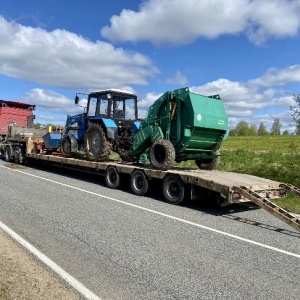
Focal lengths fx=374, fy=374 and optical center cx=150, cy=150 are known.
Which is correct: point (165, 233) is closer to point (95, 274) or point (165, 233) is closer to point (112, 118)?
point (95, 274)

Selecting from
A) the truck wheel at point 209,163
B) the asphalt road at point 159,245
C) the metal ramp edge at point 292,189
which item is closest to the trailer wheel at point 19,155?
the asphalt road at point 159,245

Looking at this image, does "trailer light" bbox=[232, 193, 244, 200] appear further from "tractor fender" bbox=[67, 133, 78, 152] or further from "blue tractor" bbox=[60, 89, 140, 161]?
"tractor fender" bbox=[67, 133, 78, 152]

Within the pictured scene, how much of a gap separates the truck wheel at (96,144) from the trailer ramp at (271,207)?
235 inches

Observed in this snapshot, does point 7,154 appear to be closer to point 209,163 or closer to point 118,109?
point 118,109

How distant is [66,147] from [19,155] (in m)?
5.52

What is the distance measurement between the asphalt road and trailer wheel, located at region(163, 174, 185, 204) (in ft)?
1.09

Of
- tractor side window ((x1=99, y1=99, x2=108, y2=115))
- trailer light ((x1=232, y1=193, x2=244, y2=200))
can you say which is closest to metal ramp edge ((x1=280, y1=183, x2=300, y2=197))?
trailer light ((x1=232, y1=193, x2=244, y2=200))

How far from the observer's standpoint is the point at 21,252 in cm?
544

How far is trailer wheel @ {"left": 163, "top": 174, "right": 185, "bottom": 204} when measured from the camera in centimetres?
930

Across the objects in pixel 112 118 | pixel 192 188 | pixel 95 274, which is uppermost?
pixel 112 118

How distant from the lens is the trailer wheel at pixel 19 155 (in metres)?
19.3

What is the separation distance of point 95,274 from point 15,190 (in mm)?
6976

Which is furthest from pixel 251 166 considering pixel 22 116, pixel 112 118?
pixel 22 116

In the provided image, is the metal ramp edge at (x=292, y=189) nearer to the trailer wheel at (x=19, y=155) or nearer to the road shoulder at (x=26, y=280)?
the road shoulder at (x=26, y=280)
